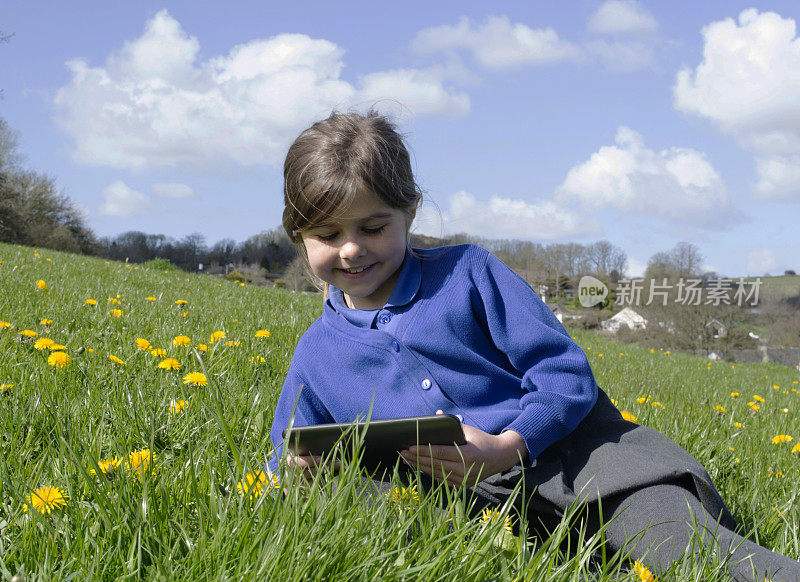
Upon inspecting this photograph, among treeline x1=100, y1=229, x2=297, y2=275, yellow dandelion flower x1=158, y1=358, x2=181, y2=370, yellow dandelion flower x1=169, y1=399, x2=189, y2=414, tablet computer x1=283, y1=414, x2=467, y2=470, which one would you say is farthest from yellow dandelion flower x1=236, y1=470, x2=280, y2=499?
treeline x1=100, y1=229, x2=297, y2=275

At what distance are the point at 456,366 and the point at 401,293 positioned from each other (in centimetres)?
32

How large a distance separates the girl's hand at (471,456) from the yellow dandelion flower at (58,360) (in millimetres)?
1722

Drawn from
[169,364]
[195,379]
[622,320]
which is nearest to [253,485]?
[195,379]

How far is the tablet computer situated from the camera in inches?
64.5

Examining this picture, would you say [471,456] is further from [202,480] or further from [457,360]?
[202,480]

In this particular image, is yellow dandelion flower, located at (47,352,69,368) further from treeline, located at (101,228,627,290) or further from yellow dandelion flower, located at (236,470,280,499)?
treeline, located at (101,228,627,290)

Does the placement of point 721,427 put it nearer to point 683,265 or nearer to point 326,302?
point 326,302

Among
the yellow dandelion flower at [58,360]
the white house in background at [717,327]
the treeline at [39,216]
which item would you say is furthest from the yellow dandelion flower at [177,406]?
the white house in background at [717,327]

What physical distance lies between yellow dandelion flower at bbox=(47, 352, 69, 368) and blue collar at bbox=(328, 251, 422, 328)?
1.27 meters

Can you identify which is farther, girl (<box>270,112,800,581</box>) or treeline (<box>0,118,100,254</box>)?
treeline (<box>0,118,100,254</box>)

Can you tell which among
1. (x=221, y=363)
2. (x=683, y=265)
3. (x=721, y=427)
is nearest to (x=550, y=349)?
(x=221, y=363)

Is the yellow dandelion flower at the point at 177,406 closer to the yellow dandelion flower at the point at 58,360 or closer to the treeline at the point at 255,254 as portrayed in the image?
the yellow dandelion flower at the point at 58,360

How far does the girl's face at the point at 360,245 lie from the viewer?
2109 millimetres

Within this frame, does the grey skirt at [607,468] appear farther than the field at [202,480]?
Yes
